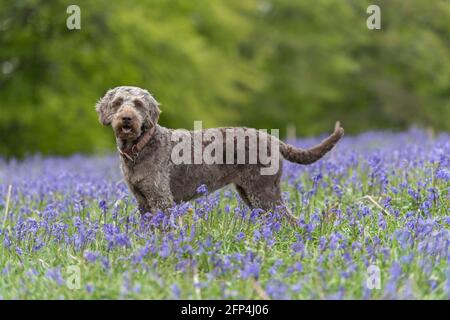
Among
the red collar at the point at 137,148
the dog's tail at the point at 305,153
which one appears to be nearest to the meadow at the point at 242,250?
the dog's tail at the point at 305,153

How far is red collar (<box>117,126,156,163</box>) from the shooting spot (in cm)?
606

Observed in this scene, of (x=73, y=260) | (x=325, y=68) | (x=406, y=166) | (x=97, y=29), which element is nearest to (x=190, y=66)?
(x=97, y=29)

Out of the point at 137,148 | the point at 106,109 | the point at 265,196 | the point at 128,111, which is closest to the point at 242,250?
the point at 265,196

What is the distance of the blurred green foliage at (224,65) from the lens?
62.7 feet

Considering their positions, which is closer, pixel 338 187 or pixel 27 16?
pixel 338 187

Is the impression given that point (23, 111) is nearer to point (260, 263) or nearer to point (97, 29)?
point (97, 29)

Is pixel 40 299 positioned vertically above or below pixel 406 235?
below

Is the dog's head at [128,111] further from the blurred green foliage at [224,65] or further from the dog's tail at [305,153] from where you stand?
the blurred green foliage at [224,65]

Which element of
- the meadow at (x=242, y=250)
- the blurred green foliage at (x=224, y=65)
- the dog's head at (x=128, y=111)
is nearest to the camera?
the meadow at (x=242, y=250)

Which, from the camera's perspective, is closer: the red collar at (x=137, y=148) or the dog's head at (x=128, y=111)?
the dog's head at (x=128, y=111)

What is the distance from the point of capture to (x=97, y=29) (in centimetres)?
1923

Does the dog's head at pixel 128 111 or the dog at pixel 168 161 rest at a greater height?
the dog's head at pixel 128 111

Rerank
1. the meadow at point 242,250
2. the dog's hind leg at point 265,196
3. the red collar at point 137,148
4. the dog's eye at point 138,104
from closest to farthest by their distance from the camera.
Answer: the meadow at point 242,250 < the dog's eye at point 138,104 < the red collar at point 137,148 < the dog's hind leg at point 265,196

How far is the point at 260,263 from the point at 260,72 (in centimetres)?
2023
